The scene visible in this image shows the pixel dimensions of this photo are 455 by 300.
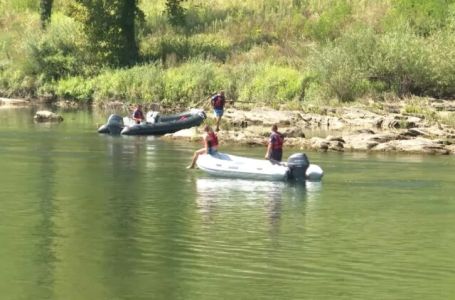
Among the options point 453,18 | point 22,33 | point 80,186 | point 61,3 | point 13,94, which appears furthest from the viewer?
point 61,3

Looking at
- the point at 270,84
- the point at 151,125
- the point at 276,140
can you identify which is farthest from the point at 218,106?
the point at 276,140

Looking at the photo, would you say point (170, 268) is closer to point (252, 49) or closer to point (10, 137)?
point (10, 137)

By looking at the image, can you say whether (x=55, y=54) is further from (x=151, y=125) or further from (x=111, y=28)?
(x=151, y=125)

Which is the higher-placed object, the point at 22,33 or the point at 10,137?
the point at 22,33

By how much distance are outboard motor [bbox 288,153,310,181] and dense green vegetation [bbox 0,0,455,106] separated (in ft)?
78.2

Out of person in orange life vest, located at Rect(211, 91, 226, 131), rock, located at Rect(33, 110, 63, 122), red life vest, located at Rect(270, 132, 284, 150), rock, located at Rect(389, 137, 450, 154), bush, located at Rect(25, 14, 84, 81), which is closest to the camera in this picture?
red life vest, located at Rect(270, 132, 284, 150)

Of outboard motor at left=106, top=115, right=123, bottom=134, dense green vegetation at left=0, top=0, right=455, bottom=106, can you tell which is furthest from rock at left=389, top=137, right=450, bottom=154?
dense green vegetation at left=0, top=0, right=455, bottom=106

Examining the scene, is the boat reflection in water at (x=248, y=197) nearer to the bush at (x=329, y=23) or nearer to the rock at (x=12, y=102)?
the rock at (x=12, y=102)

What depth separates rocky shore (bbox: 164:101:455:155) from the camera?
42.8 m

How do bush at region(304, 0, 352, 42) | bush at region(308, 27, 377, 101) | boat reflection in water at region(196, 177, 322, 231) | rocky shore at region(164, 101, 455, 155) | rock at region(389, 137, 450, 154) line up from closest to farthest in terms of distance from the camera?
boat reflection in water at region(196, 177, 322, 231)
rock at region(389, 137, 450, 154)
rocky shore at region(164, 101, 455, 155)
bush at region(308, 27, 377, 101)
bush at region(304, 0, 352, 42)

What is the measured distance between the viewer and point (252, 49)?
2820 inches

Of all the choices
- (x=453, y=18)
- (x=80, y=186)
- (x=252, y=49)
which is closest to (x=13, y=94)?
(x=252, y=49)

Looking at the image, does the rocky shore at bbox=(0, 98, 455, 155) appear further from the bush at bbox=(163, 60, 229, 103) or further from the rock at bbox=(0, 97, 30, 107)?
the rock at bbox=(0, 97, 30, 107)

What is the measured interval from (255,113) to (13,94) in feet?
85.9
